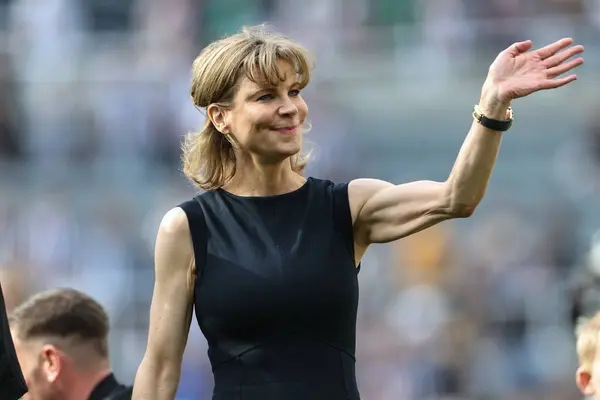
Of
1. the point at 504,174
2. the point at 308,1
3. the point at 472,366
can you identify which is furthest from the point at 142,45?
the point at 472,366

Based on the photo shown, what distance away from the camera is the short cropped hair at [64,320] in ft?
16.5

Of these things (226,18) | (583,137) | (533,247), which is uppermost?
(226,18)

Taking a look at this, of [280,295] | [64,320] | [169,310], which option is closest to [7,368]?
[169,310]

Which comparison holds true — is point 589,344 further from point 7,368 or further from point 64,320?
point 64,320

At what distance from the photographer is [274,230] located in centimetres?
402

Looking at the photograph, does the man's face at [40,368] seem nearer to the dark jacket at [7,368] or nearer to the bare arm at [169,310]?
the bare arm at [169,310]

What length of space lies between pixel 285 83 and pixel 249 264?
512mm

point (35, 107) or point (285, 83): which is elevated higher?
point (285, 83)

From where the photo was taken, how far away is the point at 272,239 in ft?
13.1

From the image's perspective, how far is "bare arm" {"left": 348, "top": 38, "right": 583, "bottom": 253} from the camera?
3699mm

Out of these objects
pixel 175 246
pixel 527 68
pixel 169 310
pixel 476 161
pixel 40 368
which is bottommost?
pixel 40 368

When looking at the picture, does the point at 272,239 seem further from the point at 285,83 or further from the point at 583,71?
the point at 583,71

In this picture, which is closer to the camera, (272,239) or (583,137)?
(272,239)

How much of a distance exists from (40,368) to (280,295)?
145 centimetres
